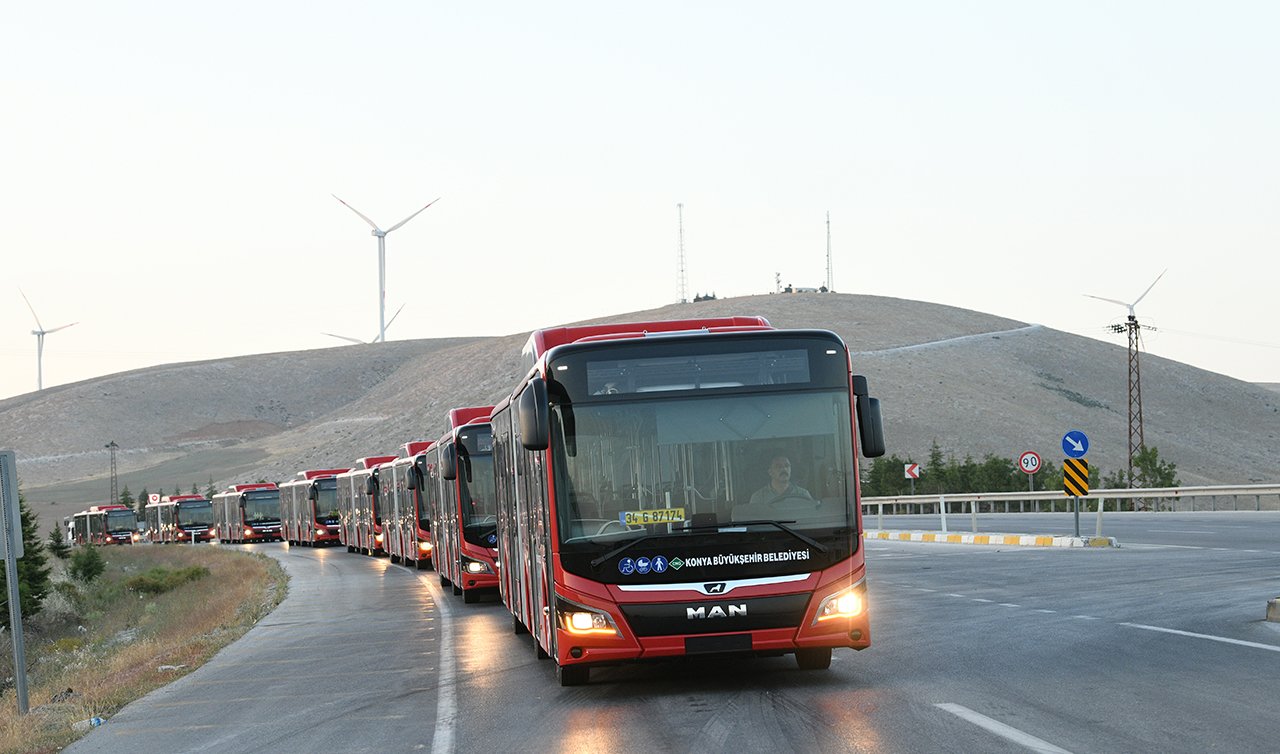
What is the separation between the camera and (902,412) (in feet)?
402

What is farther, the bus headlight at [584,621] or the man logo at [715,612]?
the bus headlight at [584,621]

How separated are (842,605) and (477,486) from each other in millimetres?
14403

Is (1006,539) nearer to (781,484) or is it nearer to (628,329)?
(628,329)

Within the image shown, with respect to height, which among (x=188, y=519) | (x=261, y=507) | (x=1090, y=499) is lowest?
(x=188, y=519)

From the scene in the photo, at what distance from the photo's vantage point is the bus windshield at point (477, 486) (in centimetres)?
2491

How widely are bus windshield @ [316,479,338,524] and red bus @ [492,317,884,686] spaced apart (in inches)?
2019

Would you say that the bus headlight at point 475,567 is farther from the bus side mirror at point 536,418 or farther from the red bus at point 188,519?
the red bus at point 188,519

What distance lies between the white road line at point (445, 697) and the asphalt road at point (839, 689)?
4 cm

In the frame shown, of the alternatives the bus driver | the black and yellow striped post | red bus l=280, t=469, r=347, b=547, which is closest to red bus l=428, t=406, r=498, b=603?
the black and yellow striped post

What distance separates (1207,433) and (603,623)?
A: 130382 mm

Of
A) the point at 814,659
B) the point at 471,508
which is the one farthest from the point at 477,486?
the point at 814,659

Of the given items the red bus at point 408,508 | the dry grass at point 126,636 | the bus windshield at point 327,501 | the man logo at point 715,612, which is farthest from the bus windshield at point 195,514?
the man logo at point 715,612

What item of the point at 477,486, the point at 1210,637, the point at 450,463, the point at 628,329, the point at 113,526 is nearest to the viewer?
the point at 628,329

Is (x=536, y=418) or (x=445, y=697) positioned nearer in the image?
(x=536, y=418)
